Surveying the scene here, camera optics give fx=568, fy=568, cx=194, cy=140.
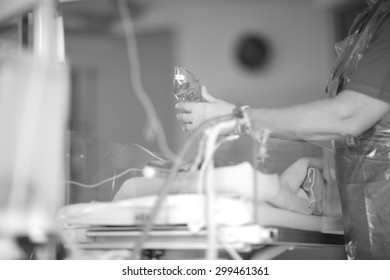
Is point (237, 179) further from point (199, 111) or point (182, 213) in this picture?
point (199, 111)

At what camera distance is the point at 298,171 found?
1.22 meters

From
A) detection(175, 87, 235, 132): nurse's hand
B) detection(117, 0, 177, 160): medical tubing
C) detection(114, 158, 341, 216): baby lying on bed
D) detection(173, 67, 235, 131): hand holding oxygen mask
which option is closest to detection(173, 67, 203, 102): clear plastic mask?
detection(173, 67, 235, 131): hand holding oxygen mask

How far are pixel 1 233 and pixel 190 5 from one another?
2.54m

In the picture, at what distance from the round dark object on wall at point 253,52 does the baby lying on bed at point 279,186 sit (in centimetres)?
198

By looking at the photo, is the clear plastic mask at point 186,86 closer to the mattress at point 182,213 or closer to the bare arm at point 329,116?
the bare arm at point 329,116

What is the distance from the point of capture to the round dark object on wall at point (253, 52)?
10.7 feet

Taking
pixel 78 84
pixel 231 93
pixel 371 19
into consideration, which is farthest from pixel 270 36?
pixel 371 19

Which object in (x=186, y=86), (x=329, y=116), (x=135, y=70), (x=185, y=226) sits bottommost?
(x=185, y=226)

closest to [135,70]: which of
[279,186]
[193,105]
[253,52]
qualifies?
[253,52]

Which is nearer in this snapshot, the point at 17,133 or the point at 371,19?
the point at 17,133

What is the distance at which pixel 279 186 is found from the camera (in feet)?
3.56

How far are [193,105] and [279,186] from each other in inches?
9.8
